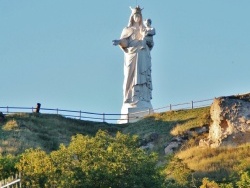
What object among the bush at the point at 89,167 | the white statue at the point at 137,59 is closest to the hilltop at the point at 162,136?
the white statue at the point at 137,59

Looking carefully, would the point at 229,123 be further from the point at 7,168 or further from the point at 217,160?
the point at 7,168

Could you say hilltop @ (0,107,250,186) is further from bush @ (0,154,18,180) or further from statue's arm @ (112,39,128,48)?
bush @ (0,154,18,180)

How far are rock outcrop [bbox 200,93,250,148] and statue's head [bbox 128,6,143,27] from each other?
1523 centimetres

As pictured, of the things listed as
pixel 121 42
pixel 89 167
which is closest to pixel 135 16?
pixel 121 42

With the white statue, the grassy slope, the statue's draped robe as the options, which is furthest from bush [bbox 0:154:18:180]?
the statue's draped robe

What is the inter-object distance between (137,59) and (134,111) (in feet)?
10.4

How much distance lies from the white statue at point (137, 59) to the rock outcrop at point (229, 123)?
1383 centimetres

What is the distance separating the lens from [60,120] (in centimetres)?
5931

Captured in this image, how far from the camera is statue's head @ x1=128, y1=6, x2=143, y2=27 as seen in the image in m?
65.1

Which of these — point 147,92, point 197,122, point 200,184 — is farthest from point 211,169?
point 147,92

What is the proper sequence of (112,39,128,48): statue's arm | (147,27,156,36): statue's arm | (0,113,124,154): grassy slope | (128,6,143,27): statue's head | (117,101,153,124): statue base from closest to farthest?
(0,113,124,154): grassy slope, (117,101,153,124): statue base, (147,27,156,36): statue's arm, (112,39,128,48): statue's arm, (128,6,143,27): statue's head

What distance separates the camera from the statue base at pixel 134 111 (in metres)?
61.8

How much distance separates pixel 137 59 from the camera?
64.5 m

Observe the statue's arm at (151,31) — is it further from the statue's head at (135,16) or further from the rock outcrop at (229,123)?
the rock outcrop at (229,123)
